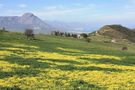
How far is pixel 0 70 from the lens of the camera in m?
40.0

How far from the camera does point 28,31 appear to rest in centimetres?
13412

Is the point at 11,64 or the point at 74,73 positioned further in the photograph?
the point at 11,64

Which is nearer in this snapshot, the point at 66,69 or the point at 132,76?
the point at 132,76

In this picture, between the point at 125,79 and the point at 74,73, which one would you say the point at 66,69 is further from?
the point at 125,79

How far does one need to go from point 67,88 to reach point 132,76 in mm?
11107

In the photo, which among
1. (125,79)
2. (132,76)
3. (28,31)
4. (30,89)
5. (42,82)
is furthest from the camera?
(28,31)

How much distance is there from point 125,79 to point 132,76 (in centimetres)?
265

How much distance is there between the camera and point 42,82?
33031mm

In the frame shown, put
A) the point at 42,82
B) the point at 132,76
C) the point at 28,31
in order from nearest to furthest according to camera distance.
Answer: the point at 42,82, the point at 132,76, the point at 28,31

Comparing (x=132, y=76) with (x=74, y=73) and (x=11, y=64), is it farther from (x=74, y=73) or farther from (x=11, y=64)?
(x=11, y=64)

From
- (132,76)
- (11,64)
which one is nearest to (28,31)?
(11,64)

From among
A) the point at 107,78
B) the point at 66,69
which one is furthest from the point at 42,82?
the point at 66,69

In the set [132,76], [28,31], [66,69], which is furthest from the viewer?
[28,31]

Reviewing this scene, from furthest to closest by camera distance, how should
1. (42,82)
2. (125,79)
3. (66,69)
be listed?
(66,69)
(125,79)
(42,82)
